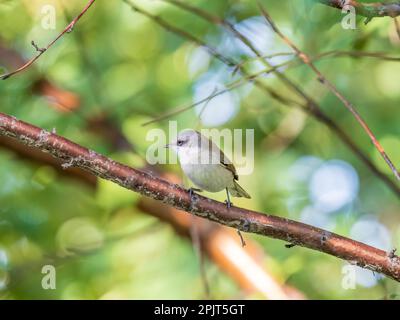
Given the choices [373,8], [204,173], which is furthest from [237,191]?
[373,8]

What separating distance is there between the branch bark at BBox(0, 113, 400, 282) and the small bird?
0.83 metres

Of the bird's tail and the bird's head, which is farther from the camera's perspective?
the bird's tail

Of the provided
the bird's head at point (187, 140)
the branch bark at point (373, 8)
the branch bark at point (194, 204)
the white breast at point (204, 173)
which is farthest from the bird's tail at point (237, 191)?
the branch bark at point (373, 8)

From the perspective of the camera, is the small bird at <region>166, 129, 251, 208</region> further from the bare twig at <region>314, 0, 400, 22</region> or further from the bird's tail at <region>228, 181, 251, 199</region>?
the bare twig at <region>314, 0, 400, 22</region>

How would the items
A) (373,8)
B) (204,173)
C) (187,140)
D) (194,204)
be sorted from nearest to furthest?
(373,8) < (194,204) < (204,173) < (187,140)

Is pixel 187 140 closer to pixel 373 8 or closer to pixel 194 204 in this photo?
pixel 194 204

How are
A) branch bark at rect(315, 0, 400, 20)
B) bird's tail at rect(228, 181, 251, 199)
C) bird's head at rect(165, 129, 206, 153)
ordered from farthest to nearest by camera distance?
bird's tail at rect(228, 181, 251, 199), bird's head at rect(165, 129, 206, 153), branch bark at rect(315, 0, 400, 20)

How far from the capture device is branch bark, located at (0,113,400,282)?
2.83 meters

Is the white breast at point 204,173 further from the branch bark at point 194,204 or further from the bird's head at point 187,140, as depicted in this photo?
the branch bark at point 194,204

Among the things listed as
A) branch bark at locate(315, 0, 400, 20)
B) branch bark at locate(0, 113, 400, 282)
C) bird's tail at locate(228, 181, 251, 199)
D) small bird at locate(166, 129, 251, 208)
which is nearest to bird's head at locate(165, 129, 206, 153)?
small bird at locate(166, 129, 251, 208)

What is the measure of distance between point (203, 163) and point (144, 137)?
1.72 meters

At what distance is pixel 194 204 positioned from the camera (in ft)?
9.82
